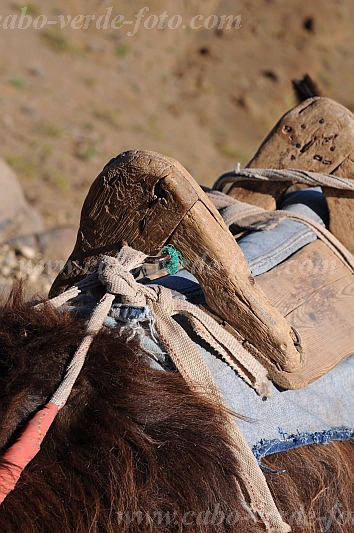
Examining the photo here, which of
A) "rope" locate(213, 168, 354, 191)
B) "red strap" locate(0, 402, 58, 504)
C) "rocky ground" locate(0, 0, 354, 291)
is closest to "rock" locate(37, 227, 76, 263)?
"rocky ground" locate(0, 0, 354, 291)

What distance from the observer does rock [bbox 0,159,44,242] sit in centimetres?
399

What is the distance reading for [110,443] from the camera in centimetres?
92

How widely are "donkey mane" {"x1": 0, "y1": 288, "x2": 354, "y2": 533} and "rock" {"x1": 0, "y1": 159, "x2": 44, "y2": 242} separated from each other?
9.95 feet

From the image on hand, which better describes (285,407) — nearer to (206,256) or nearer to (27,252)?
(206,256)

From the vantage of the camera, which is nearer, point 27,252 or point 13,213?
point 27,252

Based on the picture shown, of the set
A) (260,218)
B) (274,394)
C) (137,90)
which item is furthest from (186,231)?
(137,90)

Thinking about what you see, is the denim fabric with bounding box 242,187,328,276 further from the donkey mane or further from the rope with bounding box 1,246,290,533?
the donkey mane

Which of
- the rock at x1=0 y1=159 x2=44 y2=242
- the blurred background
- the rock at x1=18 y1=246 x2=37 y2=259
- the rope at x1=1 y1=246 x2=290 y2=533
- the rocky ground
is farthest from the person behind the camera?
the blurred background

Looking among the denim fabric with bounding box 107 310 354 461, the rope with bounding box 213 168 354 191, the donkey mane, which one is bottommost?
the denim fabric with bounding box 107 310 354 461

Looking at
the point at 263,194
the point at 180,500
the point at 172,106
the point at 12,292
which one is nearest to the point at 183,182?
the point at 12,292

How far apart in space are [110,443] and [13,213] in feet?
11.0

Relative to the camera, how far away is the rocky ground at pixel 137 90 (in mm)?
5137

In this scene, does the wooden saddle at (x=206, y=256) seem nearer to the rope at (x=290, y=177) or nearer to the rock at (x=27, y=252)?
the rope at (x=290, y=177)

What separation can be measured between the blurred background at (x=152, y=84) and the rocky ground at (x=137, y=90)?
2cm
